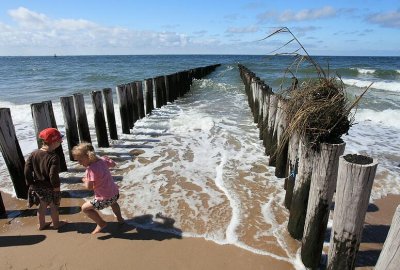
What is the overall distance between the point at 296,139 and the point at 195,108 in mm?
8480

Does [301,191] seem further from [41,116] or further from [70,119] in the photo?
[70,119]

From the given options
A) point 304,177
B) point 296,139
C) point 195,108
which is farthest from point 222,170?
point 195,108

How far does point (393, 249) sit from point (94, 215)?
318 cm

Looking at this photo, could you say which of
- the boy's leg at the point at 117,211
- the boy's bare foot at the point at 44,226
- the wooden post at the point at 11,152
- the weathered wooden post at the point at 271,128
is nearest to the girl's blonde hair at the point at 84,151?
the boy's leg at the point at 117,211

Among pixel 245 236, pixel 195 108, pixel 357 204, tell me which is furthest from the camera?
pixel 195 108

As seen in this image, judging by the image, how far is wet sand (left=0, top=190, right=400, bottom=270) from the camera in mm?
3504

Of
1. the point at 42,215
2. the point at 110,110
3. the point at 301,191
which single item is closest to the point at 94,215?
the point at 42,215

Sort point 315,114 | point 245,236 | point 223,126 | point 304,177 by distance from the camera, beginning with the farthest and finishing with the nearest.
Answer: point 223,126
point 245,236
point 304,177
point 315,114

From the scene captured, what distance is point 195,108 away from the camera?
498 inches

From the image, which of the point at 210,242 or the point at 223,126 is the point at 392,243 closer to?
the point at 210,242

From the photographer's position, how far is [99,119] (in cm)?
730

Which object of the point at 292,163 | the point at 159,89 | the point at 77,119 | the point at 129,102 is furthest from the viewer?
the point at 159,89

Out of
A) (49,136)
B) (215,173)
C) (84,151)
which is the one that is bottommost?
(215,173)

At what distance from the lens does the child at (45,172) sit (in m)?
3.89
